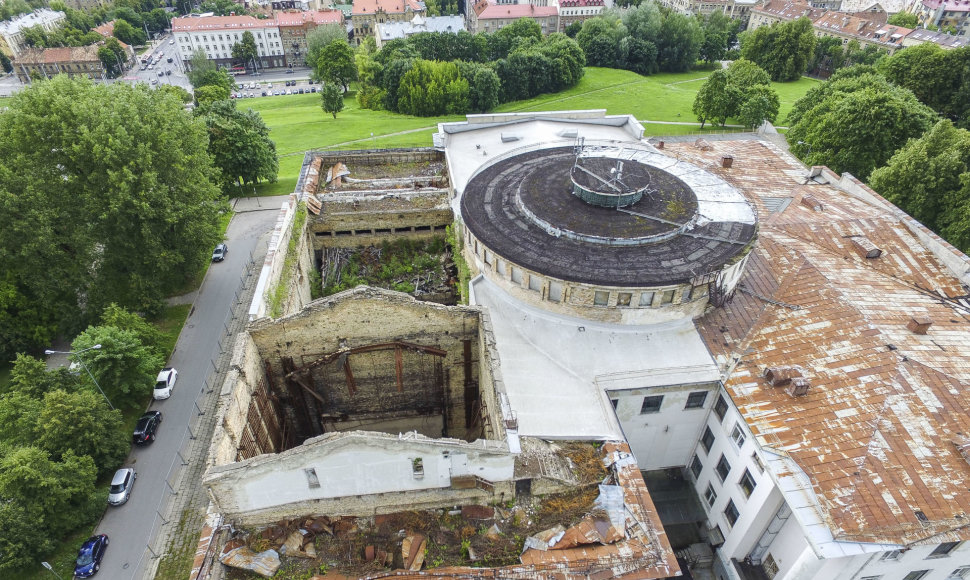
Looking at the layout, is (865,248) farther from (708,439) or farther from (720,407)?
(708,439)

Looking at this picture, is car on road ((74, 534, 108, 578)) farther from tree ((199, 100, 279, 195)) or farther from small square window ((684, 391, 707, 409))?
tree ((199, 100, 279, 195))

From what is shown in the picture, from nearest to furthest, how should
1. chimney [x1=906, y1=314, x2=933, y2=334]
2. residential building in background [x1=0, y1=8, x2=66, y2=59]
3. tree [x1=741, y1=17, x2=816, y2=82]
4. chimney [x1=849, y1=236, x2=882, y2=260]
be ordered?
chimney [x1=906, y1=314, x2=933, y2=334], chimney [x1=849, y1=236, x2=882, y2=260], tree [x1=741, y1=17, x2=816, y2=82], residential building in background [x1=0, y1=8, x2=66, y2=59]

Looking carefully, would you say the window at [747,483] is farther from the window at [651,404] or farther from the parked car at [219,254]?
the parked car at [219,254]

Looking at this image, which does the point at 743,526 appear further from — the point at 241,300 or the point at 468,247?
the point at 241,300

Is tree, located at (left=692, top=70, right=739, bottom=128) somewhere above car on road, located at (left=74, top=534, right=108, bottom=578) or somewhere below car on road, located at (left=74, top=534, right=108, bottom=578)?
above

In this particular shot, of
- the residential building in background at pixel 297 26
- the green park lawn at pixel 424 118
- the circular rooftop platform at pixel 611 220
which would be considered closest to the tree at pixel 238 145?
the green park lawn at pixel 424 118

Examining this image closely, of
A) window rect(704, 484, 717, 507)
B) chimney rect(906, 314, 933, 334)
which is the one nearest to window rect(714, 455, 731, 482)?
window rect(704, 484, 717, 507)
